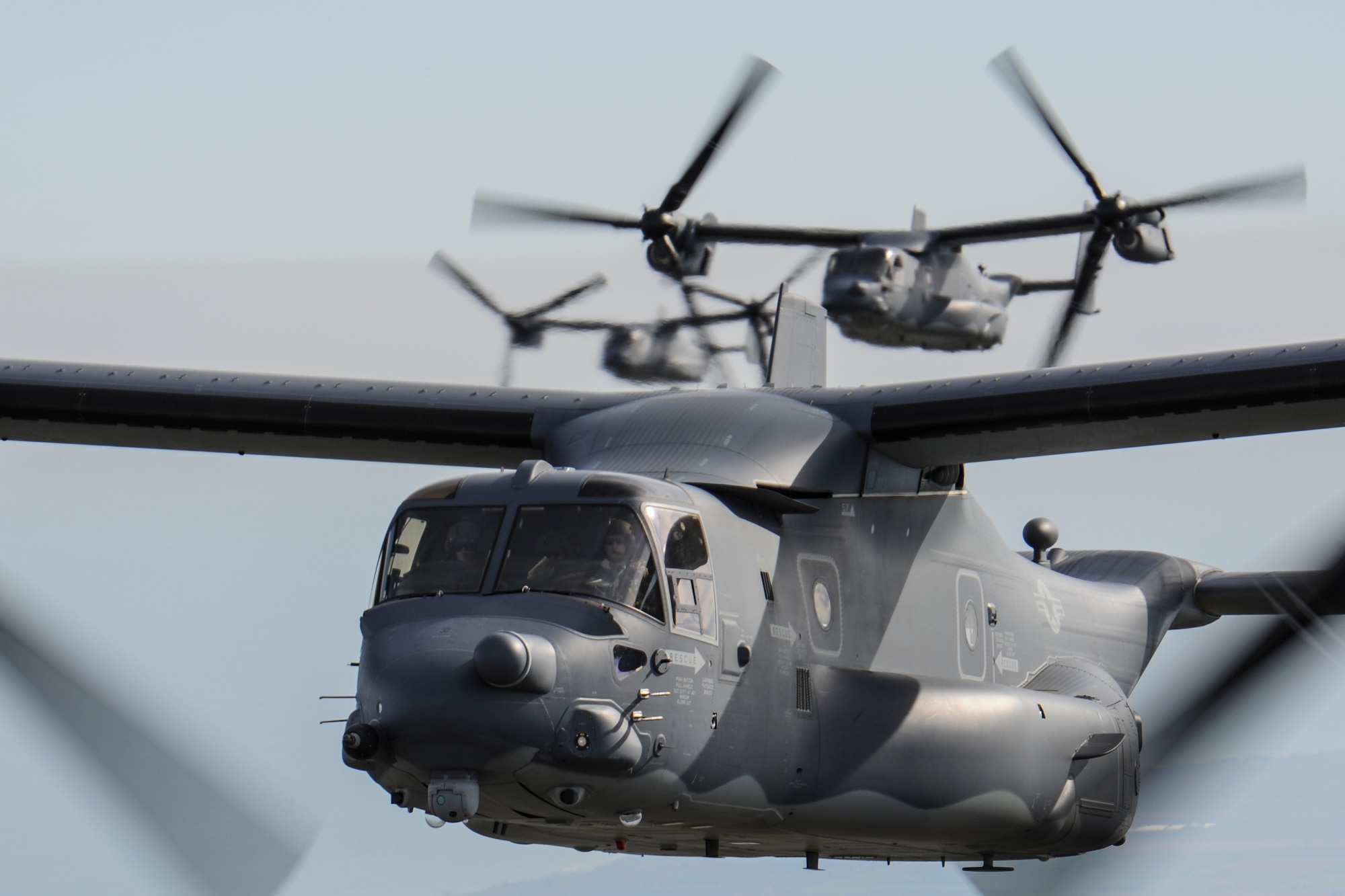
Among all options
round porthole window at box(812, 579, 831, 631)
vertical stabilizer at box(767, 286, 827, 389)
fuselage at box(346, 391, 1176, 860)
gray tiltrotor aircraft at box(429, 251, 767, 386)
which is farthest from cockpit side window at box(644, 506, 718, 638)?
gray tiltrotor aircraft at box(429, 251, 767, 386)

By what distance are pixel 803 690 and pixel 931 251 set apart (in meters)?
36.8

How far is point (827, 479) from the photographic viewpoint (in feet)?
45.2

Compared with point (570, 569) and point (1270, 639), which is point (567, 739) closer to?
point (570, 569)

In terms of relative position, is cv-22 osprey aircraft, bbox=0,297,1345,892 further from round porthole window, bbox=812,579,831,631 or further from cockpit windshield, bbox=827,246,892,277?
cockpit windshield, bbox=827,246,892,277

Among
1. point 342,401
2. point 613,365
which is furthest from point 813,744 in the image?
point 613,365

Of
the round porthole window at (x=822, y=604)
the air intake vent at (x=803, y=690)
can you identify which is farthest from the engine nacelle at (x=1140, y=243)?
the air intake vent at (x=803, y=690)

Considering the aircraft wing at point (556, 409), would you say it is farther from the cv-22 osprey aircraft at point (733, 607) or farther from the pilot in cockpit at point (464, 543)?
the pilot in cockpit at point (464, 543)

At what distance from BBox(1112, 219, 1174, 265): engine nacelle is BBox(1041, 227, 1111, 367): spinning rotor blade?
442 mm

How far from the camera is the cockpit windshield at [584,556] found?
11.1 metres

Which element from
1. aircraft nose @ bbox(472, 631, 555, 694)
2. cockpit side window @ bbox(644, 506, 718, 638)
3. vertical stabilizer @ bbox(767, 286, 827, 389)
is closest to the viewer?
aircraft nose @ bbox(472, 631, 555, 694)

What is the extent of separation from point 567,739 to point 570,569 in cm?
130

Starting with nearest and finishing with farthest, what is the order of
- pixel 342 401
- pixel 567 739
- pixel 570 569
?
pixel 567 739, pixel 570 569, pixel 342 401

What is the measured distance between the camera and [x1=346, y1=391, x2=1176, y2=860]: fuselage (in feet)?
34.3

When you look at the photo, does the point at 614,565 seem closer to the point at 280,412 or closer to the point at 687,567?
the point at 687,567
